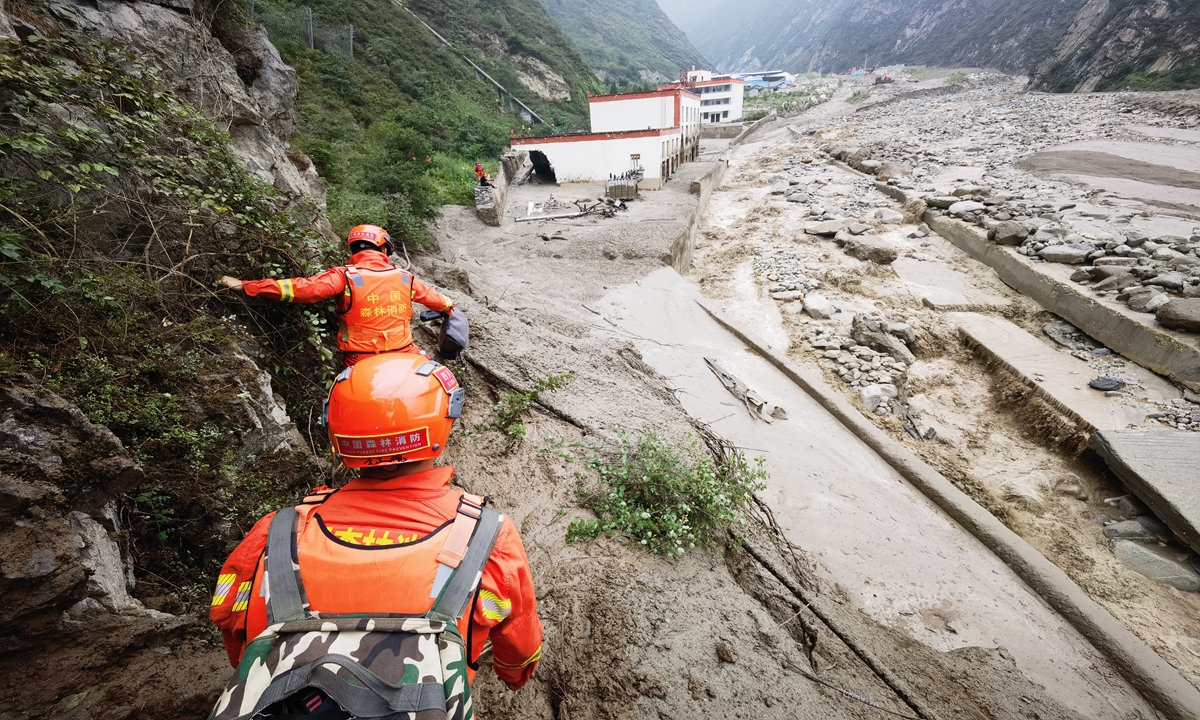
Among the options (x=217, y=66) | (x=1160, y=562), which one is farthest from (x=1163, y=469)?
(x=217, y=66)

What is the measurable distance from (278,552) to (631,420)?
154 inches

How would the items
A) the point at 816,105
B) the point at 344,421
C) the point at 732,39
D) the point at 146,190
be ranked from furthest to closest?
the point at 732,39 → the point at 816,105 → the point at 146,190 → the point at 344,421

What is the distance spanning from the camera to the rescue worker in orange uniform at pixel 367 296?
3.15 m

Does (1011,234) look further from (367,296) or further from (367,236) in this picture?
(367,296)

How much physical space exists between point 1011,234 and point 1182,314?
15.8 ft

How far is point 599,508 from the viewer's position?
11.4ft

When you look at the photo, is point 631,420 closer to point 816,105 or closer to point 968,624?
point 968,624

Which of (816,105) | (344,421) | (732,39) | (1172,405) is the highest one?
(732,39)

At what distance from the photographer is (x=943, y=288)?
A: 10.6m

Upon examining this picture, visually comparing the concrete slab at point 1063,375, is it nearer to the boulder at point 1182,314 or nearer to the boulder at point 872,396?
the boulder at point 1182,314

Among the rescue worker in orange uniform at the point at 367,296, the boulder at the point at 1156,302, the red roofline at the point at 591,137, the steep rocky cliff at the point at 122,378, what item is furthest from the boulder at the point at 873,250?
the steep rocky cliff at the point at 122,378

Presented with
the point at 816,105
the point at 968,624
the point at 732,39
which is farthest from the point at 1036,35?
the point at 732,39

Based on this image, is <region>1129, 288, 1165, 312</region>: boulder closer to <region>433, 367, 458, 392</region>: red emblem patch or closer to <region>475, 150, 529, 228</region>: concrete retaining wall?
<region>433, 367, 458, 392</region>: red emblem patch

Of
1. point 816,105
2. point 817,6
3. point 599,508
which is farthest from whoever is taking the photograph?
point 817,6
